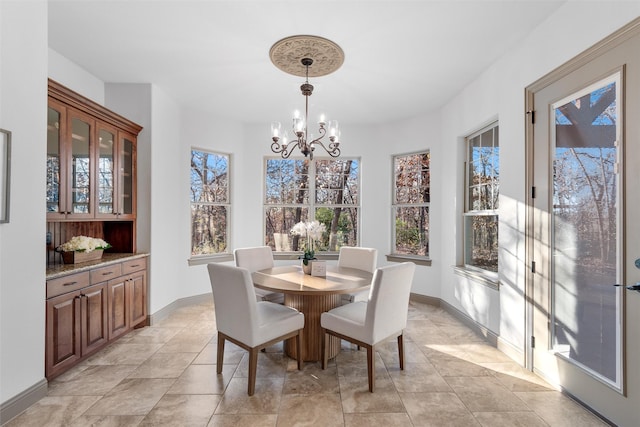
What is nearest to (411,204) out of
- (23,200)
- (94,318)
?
(94,318)

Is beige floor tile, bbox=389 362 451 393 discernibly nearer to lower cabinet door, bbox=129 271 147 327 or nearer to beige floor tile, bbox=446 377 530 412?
beige floor tile, bbox=446 377 530 412

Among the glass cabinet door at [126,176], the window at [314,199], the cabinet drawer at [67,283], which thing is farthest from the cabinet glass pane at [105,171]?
the window at [314,199]

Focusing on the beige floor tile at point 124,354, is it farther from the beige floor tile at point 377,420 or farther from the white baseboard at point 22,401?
the beige floor tile at point 377,420

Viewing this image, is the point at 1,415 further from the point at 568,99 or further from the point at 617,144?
the point at 568,99

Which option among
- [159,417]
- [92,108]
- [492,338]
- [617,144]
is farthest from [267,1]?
[492,338]

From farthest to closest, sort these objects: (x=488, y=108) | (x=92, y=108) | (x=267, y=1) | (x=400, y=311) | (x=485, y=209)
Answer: (x=485, y=209) → (x=488, y=108) → (x=92, y=108) → (x=400, y=311) → (x=267, y=1)

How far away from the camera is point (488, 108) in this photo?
331cm

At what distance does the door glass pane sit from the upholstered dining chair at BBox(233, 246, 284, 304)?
2.40 metres

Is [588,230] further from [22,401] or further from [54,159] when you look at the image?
[54,159]

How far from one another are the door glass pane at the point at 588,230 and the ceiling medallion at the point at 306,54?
1.87 meters

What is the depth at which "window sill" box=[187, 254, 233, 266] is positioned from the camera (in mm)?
4539

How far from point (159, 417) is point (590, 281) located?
2939 mm

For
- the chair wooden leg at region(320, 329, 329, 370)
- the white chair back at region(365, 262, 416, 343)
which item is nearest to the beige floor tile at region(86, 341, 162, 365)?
the chair wooden leg at region(320, 329, 329, 370)

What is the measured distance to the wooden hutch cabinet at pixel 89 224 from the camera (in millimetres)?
2547
